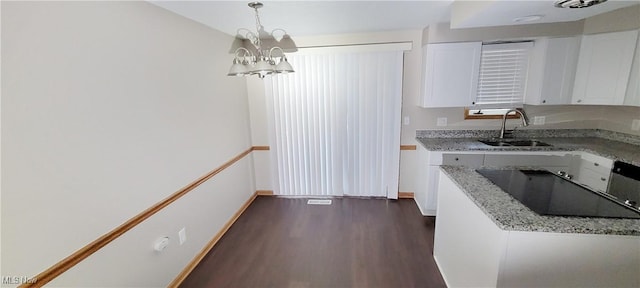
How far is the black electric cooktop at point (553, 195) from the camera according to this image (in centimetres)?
125

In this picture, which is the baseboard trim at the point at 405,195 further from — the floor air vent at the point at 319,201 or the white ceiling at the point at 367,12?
the white ceiling at the point at 367,12

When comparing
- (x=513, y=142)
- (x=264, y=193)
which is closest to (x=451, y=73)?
(x=513, y=142)

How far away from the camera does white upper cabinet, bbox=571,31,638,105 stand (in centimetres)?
237

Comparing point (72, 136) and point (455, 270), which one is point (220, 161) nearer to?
point (72, 136)

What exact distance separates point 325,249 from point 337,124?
1.62 metres

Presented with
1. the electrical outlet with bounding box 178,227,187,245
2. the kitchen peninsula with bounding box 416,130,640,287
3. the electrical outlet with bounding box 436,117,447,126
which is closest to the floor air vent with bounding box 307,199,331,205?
the electrical outlet with bounding box 178,227,187,245

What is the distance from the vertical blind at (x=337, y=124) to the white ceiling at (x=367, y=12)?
0.60 metres

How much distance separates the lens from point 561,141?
2926 millimetres

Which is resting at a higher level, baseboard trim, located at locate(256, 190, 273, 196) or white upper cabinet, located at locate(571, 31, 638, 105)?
white upper cabinet, located at locate(571, 31, 638, 105)

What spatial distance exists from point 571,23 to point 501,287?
9.94ft

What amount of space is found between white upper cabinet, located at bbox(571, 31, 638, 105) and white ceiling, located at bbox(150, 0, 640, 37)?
1.46 ft

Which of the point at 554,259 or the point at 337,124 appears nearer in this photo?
the point at 554,259

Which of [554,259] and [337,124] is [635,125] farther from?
[337,124]

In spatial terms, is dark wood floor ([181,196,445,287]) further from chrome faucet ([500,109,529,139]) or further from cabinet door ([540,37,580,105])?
cabinet door ([540,37,580,105])
